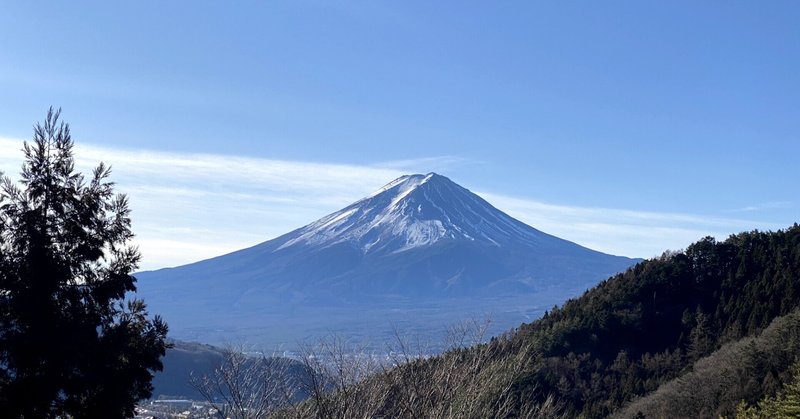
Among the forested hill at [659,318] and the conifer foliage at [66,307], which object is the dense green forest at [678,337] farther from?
the conifer foliage at [66,307]

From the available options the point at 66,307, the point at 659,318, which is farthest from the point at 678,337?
the point at 66,307

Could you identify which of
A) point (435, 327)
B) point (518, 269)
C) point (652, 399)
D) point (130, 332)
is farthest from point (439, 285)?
point (130, 332)

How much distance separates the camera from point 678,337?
3953cm

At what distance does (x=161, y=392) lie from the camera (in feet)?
189

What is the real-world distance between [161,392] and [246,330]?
84.5m

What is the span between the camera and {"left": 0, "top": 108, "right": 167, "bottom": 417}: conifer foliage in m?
8.74

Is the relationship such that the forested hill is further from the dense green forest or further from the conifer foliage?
the conifer foliage

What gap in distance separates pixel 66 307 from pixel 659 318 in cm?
3653

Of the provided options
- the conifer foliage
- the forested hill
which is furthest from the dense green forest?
the conifer foliage

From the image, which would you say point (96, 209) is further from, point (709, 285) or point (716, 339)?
point (709, 285)

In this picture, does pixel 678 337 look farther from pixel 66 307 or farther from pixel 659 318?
pixel 66 307

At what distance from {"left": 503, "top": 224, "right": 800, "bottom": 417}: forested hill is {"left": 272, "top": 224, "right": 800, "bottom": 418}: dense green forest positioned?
0.06 m

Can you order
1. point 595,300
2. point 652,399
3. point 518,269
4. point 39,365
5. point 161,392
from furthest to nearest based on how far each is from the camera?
point 518,269 → point 161,392 → point 595,300 → point 652,399 → point 39,365

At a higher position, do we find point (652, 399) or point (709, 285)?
point (709, 285)
